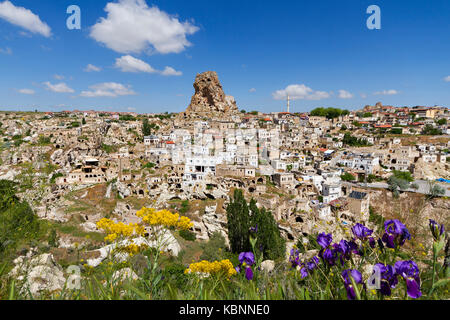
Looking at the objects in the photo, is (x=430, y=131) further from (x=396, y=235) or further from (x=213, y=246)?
(x=396, y=235)

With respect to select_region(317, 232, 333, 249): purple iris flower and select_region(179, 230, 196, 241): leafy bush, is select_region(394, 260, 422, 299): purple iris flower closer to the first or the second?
select_region(317, 232, 333, 249): purple iris flower

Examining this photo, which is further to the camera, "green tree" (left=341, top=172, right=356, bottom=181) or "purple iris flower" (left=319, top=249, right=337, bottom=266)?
"green tree" (left=341, top=172, right=356, bottom=181)

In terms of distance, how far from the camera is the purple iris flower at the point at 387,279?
147 centimetres

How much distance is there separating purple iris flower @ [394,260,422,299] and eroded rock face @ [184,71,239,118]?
203ft

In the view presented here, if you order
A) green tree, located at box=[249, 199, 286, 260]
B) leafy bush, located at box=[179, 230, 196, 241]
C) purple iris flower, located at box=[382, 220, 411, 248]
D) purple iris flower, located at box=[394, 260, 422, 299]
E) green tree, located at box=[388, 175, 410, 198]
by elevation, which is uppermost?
purple iris flower, located at box=[382, 220, 411, 248]

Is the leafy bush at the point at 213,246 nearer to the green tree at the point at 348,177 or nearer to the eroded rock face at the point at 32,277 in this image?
the eroded rock face at the point at 32,277

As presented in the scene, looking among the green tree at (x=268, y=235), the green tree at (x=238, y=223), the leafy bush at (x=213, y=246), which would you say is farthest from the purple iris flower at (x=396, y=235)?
the green tree at (x=238, y=223)

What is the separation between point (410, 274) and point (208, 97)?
2589 inches

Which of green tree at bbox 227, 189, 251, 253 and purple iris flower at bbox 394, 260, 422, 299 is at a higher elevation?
purple iris flower at bbox 394, 260, 422, 299

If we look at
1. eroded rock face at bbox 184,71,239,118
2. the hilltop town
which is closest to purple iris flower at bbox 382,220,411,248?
the hilltop town

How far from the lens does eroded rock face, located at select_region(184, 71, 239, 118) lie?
62969 mm

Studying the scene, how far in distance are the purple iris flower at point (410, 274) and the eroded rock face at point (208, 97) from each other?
62.0 meters
